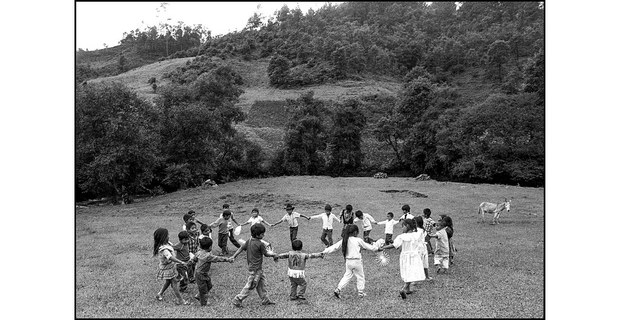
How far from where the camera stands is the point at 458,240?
18109 millimetres

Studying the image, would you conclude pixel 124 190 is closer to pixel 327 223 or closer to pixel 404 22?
pixel 327 223

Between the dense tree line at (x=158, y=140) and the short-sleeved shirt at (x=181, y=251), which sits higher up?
the dense tree line at (x=158, y=140)

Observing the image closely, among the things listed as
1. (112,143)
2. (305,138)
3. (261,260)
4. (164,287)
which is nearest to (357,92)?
(305,138)

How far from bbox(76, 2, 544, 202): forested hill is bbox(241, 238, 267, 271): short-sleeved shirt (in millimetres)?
26465

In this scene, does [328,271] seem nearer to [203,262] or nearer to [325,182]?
[203,262]

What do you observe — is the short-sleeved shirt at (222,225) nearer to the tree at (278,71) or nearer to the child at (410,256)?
the child at (410,256)

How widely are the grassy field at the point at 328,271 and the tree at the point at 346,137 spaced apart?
20.4 m

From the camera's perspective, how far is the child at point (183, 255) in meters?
10.6

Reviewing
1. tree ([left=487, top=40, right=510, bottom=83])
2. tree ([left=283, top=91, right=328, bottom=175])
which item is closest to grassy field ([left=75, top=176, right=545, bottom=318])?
tree ([left=283, top=91, right=328, bottom=175])

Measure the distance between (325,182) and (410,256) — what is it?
27615mm

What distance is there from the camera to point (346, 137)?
5075 cm

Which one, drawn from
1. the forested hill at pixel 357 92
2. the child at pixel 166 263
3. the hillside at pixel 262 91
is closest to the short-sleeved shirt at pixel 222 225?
the child at pixel 166 263

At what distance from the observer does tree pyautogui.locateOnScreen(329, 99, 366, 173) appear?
5041 cm

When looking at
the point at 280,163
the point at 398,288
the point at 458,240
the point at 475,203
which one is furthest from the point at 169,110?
the point at 398,288
